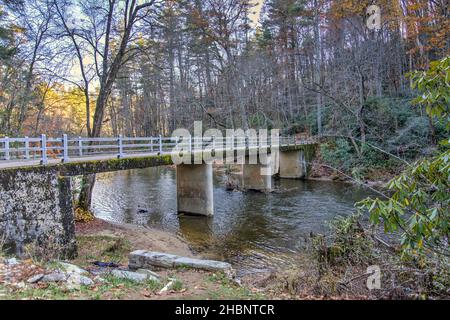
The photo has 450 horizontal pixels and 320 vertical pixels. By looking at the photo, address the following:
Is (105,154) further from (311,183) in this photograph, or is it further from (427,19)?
(427,19)

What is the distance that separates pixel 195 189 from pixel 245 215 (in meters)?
2.50

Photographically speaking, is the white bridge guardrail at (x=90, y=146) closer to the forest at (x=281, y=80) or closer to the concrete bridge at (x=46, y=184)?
the concrete bridge at (x=46, y=184)

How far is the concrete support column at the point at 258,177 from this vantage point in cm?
1897

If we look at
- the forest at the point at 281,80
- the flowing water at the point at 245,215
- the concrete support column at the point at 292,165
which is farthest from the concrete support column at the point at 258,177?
the forest at the point at 281,80

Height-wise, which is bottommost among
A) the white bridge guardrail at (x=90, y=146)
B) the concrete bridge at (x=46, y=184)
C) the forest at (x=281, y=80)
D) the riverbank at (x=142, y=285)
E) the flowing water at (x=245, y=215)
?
the flowing water at (x=245, y=215)

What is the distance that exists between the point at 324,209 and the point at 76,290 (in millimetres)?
11519

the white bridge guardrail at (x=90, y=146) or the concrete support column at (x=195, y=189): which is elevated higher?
the white bridge guardrail at (x=90, y=146)

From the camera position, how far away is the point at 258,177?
63.2 feet

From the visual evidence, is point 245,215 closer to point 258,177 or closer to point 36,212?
point 258,177

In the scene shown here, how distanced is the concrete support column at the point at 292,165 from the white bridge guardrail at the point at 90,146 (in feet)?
6.03

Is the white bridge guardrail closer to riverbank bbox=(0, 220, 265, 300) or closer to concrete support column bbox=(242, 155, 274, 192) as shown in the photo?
concrete support column bbox=(242, 155, 274, 192)

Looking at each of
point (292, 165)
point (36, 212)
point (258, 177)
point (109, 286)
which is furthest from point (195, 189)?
point (292, 165)

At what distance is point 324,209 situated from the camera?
44.4 feet
